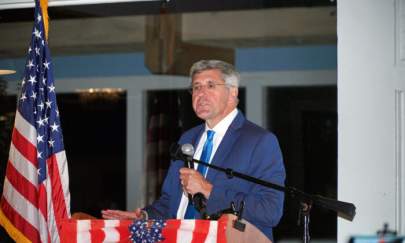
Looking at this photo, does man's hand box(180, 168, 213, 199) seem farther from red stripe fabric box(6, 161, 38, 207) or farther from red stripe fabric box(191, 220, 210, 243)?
red stripe fabric box(6, 161, 38, 207)

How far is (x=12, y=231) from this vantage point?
2.85m

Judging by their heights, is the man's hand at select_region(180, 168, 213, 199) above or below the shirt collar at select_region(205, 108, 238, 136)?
below

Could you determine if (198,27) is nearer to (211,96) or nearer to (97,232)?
(211,96)

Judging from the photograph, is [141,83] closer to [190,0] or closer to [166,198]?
[190,0]

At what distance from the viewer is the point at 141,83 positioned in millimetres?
6188

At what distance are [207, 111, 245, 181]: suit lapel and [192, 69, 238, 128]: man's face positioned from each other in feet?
0.24

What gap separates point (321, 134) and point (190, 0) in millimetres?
1811

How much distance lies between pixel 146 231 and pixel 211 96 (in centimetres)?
71

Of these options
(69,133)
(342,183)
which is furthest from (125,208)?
(342,183)

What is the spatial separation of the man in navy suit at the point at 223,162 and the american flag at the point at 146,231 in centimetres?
19

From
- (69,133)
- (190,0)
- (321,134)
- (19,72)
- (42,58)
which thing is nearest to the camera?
→ (42,58)

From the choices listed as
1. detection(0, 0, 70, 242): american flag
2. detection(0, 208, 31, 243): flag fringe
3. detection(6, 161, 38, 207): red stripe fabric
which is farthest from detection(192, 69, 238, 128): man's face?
detection(0, 208, 31, 243): flag fringe

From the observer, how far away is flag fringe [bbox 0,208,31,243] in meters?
2.82

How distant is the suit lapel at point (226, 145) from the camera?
2.39 meters
